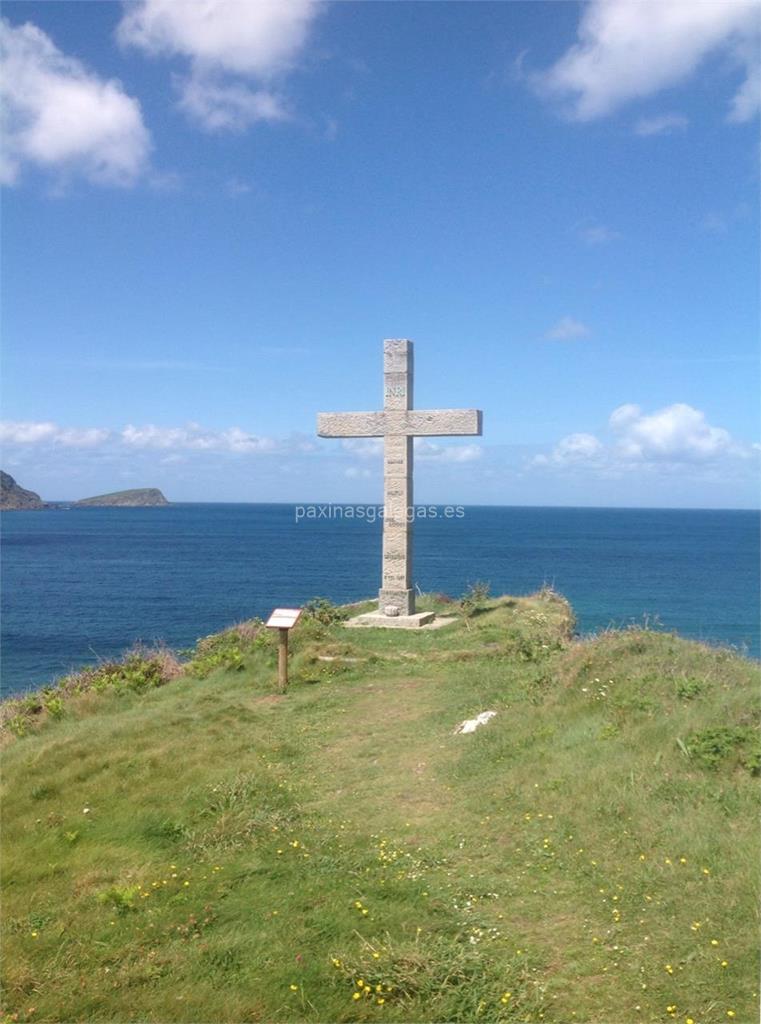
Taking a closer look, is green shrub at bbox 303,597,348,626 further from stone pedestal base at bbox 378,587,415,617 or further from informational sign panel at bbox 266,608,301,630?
informational sign panel at bbox 266,608,301,630

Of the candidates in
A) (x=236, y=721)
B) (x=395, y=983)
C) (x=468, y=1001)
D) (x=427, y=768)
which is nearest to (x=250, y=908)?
(x=395, y=983)

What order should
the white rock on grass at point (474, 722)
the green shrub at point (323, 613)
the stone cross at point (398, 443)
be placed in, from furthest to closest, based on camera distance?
the stone cross at point (398, 443) → the green shrub at point (323, 613) → the white rock on grass at point (474, 722)

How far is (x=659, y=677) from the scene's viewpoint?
9.42 meters

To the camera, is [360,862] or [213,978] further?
[360,862]

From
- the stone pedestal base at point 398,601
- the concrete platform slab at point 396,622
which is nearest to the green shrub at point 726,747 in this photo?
the concrete platform slab at point 396,622

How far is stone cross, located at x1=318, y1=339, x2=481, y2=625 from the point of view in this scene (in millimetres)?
18469

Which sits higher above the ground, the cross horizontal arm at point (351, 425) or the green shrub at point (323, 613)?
the cross horizontal arm at point (351, 425)

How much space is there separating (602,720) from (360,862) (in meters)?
3.44

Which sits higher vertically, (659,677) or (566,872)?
(659,677)

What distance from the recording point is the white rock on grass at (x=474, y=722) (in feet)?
33.0

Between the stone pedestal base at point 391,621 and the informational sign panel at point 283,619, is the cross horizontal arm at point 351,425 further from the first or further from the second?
the informational sign panel at point 283,619

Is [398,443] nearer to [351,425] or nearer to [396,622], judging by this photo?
[351,425]

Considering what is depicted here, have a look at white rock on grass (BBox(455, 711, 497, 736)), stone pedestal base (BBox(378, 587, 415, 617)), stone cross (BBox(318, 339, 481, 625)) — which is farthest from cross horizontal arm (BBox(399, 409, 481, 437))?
white rock on grass (BBox(455, 711, 497, 736))

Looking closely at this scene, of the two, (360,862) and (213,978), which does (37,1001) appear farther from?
Result: (360,862)
